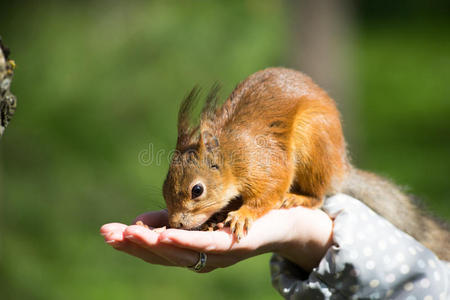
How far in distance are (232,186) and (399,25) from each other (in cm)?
792

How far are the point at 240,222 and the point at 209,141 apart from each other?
406mm

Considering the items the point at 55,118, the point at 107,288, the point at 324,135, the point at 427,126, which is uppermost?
the point at 324,135

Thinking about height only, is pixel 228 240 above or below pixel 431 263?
above

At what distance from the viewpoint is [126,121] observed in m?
5.22

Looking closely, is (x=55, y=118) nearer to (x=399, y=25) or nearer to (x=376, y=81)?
(x=376, y=81)

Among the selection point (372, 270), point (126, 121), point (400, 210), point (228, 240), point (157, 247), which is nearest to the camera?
point (157, 247)

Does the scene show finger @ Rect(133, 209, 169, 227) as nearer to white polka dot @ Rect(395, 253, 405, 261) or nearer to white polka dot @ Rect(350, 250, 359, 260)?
white polka dot @ Rect(350, 250, 359, 260)

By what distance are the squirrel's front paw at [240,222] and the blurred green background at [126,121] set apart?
1752mm

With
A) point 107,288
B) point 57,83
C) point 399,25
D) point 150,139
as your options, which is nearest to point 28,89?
point 57,83

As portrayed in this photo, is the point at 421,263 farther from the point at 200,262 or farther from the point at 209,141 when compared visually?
the point at 209,141

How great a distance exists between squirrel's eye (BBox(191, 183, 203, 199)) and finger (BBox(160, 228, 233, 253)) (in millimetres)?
312

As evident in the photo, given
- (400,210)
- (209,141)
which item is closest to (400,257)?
(400,210)

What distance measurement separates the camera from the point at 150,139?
491 centimetres

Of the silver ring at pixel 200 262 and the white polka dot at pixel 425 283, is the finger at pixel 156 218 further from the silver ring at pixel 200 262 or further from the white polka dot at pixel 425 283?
the white polka dot at pixel 425 283
